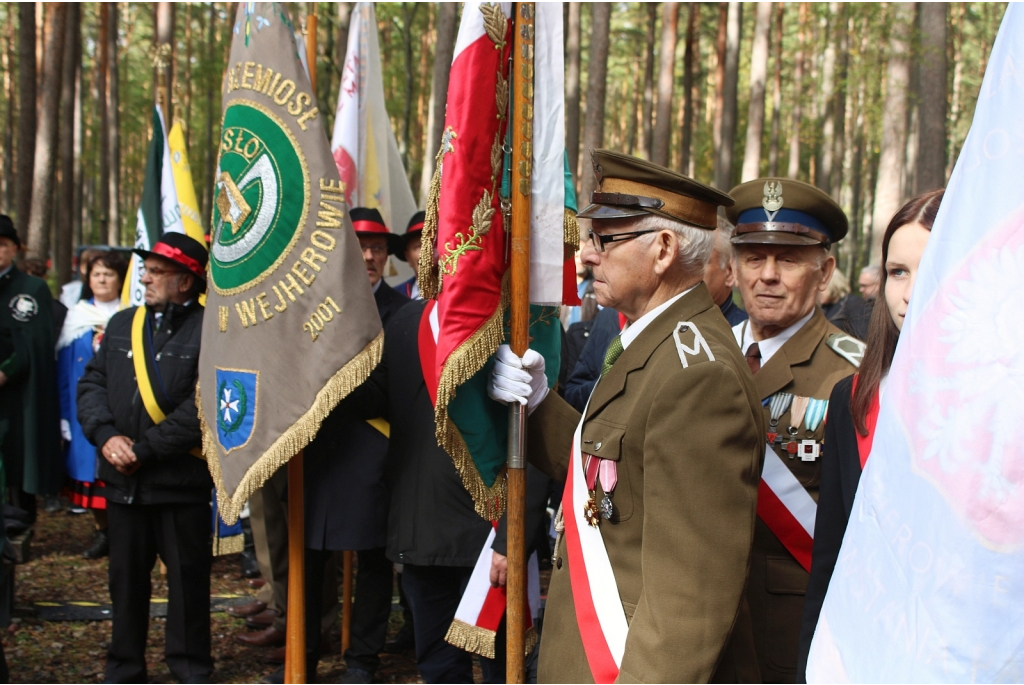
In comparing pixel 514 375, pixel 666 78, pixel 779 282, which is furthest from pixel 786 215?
pixel 666 78

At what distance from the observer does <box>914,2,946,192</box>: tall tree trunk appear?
10117 mm

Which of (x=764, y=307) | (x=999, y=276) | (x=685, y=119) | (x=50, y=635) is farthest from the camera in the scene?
(x=685, y=119)

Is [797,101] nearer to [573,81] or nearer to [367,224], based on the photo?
[573,81]

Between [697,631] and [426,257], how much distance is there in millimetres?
1295

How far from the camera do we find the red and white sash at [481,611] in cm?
338

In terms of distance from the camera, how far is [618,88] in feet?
136

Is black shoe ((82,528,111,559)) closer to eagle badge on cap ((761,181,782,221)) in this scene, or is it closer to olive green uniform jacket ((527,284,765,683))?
eagle badge on cap ((761,181,782,221))

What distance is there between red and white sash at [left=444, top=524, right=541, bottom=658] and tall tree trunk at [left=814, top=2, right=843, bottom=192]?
1513cm

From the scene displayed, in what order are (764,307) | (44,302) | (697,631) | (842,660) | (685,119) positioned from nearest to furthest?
1. (842,660)
2. (697,631)
3. (764,307)
4. (44,302)
5. (685,119)

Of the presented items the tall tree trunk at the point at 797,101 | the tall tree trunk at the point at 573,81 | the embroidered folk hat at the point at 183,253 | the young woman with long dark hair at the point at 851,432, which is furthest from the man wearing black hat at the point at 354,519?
the tall tree trunk at the point at 797,101

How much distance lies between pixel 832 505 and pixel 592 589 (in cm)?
60

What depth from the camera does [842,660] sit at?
4.16ft

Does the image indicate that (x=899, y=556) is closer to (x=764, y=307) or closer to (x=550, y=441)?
(x=550, y=441)

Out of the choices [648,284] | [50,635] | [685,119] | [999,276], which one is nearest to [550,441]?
[648,284]
